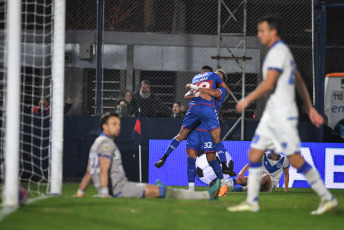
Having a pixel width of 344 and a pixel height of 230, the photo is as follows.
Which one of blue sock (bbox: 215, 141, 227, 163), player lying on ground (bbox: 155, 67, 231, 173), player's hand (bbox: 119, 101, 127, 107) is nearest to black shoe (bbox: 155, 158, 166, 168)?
player lying on ground (bbox: 155, 67, 231, 173)

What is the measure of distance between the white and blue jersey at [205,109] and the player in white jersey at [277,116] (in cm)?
489

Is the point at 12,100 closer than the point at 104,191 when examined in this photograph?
Yes

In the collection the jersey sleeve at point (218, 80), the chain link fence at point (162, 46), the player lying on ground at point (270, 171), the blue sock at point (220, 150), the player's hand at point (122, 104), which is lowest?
the player lying on ground at point (270, 171)

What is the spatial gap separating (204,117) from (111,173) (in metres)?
4.33

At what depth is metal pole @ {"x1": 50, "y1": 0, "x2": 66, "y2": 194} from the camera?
8539 mm

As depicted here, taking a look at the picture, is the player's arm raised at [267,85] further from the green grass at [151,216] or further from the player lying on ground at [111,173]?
the player lying on ground at [111,173]

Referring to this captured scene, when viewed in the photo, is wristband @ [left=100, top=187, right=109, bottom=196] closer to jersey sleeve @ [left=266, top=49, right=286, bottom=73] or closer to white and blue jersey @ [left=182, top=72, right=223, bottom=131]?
jersey sleeve @ [left=266, top=49, right=286, bottom=73]

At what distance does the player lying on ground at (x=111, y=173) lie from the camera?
7566mm

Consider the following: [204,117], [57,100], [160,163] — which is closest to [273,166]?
[204,117]

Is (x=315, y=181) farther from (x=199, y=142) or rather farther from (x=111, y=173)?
(x=199, y=142)

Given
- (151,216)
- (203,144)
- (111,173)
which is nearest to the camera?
(151,216)

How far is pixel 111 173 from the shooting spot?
7734mm

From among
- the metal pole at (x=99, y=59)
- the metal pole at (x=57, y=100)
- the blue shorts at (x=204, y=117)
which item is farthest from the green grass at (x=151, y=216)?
the metal pole at (x=99, y=59)

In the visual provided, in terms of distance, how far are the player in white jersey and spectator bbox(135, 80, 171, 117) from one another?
8.78 metres
